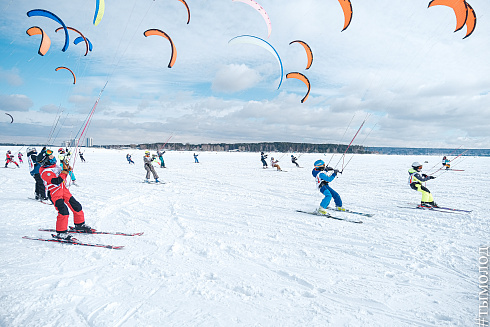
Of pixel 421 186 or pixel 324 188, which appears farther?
pixel 421 186

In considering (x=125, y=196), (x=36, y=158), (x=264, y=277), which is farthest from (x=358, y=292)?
(x=36, y=158)

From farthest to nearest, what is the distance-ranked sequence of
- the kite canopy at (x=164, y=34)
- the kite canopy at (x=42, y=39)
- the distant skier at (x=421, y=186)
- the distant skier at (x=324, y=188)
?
the kite canopy at (x=164, y=34)
the kite canopy at (x=42, y=39)
the distant skier at (x=421, y=186)
the distant skier at (x=324, y=188)

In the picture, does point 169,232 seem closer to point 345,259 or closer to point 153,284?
point 153,284

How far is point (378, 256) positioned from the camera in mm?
4043

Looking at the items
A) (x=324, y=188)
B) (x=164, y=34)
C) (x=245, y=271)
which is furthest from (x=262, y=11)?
(x=245, y=271)

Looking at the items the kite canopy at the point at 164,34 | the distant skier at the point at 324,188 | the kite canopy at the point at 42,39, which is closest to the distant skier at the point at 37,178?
the kite canopy at the point at 42,39

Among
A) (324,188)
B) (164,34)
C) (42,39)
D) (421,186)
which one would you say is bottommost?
(324,188)

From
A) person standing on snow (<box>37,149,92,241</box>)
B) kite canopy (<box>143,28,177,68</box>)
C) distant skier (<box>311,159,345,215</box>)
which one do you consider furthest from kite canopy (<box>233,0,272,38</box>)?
person standing on snow (<box>37,149,92,241</box>)

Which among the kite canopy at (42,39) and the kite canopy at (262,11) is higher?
the kite canopy at (262,11)

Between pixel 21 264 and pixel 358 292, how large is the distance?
15.3 ft

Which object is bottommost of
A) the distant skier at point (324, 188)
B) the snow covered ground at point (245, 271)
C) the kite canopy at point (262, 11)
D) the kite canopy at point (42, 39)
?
the snow covered ground at point (245, 271)

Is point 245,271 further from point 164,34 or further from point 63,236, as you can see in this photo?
point 164,34

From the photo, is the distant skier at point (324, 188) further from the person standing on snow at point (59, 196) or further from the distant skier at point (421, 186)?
the person standing on snow at point (59, 196)

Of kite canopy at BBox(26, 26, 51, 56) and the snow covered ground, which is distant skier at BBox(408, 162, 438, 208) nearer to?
the snow covered ground
